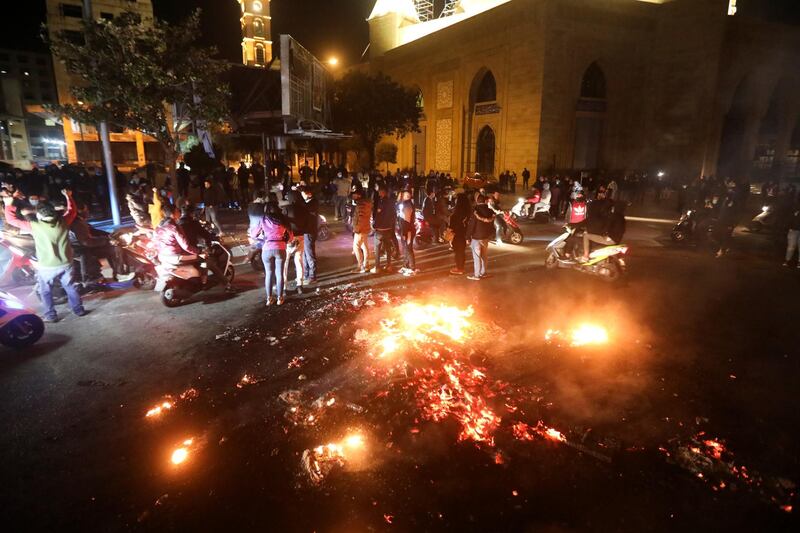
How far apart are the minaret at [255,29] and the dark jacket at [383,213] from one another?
73.0 metres

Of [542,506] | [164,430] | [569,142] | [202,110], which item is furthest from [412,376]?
[569,142]

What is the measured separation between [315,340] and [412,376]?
1653 millimetres

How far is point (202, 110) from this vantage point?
1214 centimetres

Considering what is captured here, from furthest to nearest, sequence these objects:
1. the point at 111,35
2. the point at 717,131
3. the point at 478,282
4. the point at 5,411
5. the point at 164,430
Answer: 1. the point at 717,131
2. the point at 111,35
3. the point at 478,282
4. the point at 5,411
5. the point at 164,430

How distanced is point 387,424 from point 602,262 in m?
6.60

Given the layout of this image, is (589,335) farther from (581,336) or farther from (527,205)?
(527,205)

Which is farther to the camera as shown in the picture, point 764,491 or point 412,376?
point 412,376

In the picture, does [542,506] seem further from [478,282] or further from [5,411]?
[478,282]

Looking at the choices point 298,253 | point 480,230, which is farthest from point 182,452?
point 480,230

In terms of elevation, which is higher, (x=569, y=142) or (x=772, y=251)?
(x=569, y=142)

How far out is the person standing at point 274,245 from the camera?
23.1ft

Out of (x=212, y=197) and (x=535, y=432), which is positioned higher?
(x=212, y=197)

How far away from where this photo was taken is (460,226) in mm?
9000

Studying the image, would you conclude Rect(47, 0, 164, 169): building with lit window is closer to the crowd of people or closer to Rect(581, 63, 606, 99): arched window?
the crowd of people
